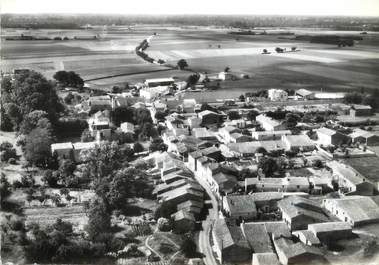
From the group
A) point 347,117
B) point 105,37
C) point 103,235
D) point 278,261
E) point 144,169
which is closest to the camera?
point 278,261

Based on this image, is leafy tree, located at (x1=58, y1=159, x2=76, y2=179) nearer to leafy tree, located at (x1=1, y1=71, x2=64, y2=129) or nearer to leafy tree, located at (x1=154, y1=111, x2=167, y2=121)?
leafy tree, located at (x1=1, y1=71, x2=64, y2=129)

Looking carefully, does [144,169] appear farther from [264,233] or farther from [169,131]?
[264,233]

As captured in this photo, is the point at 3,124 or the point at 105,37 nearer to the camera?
the point at 3,124

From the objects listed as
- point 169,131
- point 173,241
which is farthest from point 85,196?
point 169,131

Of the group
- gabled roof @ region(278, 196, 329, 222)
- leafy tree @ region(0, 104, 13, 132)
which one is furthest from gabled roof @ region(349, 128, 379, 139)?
leafy tree @ region(0, 104, 13, 132)

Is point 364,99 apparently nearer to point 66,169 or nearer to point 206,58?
point 66,169
